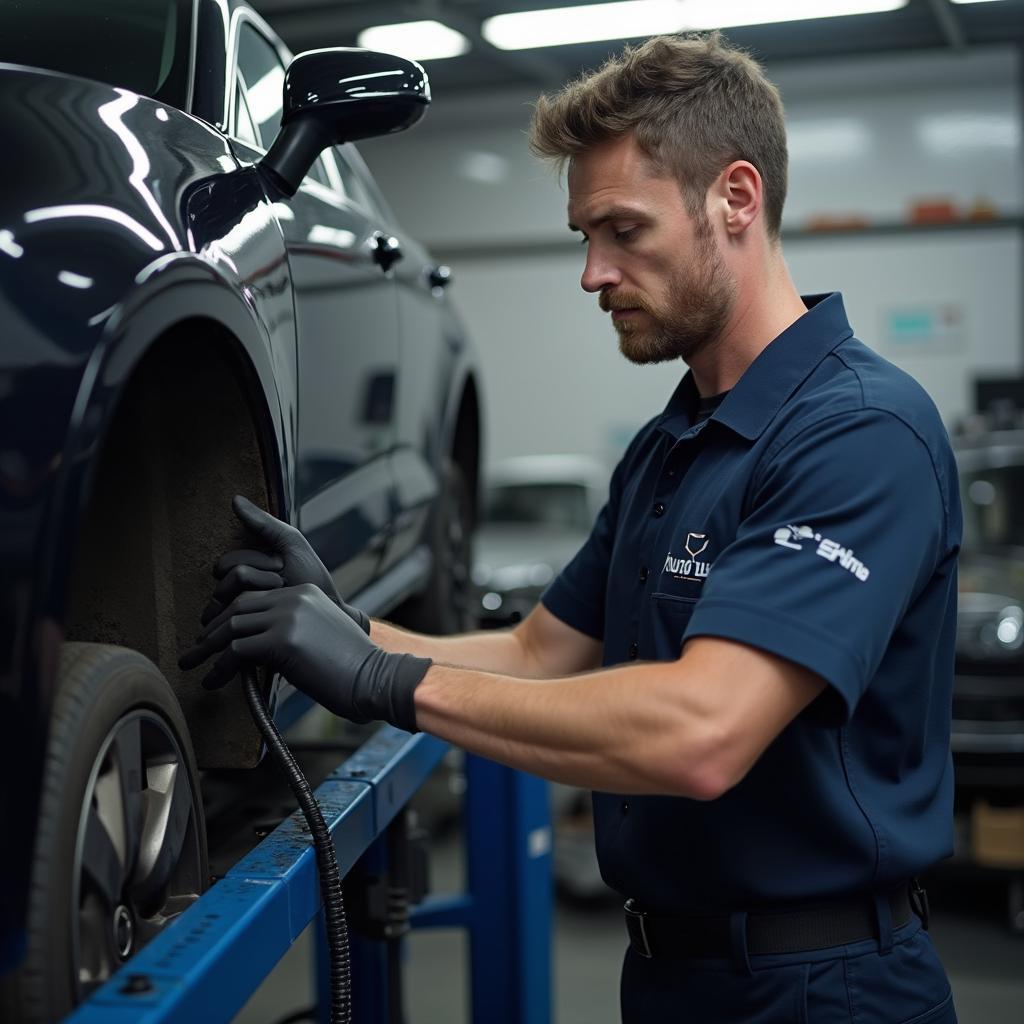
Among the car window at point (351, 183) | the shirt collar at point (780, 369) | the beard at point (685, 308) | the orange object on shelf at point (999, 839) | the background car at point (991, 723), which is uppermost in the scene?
the car window at point (351, 183)

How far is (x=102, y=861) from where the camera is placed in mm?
1061

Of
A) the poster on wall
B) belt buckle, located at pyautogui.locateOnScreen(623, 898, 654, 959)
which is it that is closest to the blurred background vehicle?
the poster on wall

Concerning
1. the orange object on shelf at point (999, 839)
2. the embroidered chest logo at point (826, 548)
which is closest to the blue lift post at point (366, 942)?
the embroidered chest logo at point (826, 548)

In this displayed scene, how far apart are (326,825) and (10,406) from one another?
0.62m

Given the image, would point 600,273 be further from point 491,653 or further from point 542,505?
point 542,505

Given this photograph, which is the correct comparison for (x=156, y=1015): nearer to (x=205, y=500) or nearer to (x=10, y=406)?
(x=10, y=406)

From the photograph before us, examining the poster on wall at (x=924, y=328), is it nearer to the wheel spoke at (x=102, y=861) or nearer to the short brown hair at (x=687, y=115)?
the short brown hair at (x=687, y=115)

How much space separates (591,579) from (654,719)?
2.44 ft

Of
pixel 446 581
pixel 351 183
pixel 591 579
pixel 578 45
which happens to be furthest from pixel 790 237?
pixel 591 579

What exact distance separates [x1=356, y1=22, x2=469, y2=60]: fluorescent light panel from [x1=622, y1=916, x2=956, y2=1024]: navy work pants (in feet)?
21.9

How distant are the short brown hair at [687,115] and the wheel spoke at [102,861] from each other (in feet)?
3.09

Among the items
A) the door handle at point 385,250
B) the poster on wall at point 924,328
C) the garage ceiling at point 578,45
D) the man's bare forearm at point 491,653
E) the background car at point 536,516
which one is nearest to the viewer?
the man's bare forearm at point 491,653

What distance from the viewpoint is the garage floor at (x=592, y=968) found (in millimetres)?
3844

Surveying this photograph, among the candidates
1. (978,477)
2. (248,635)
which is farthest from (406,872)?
(978,477)
